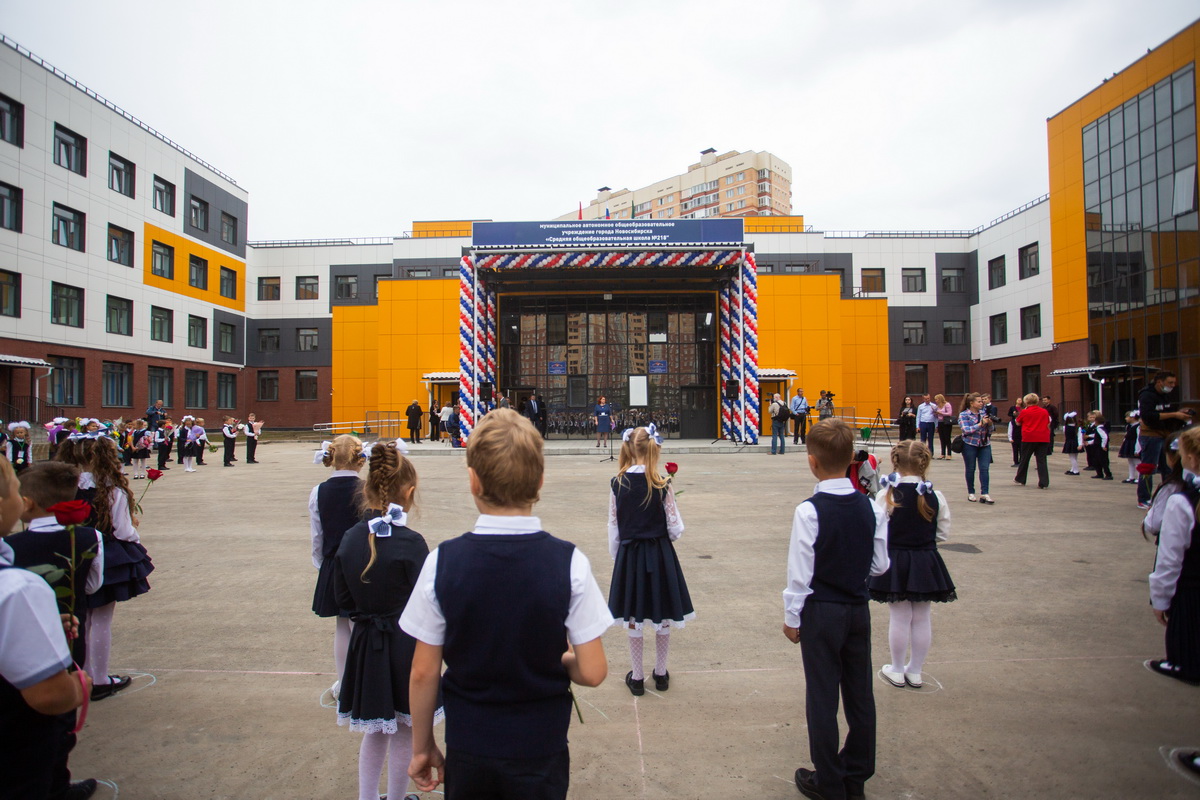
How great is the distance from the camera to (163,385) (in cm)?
3247

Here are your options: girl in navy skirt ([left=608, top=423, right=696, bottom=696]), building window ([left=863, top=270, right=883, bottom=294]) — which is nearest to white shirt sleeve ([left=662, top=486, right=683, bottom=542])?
girl in navy skirt ([left=608, top=423, right=696, bottom=696])

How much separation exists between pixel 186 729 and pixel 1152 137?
31.6 metres

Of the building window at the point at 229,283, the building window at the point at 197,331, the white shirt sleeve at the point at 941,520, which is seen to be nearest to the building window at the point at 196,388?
the building window at the point at 197,331

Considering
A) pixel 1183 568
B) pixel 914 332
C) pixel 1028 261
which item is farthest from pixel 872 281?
pixel 1183 568

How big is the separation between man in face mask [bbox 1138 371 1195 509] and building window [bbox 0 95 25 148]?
33.5m

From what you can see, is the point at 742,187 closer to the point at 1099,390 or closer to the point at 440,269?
the point at 440,269

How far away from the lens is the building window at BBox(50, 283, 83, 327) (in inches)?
1013

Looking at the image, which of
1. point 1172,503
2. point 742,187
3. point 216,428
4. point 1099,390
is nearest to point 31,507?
point 1172,503

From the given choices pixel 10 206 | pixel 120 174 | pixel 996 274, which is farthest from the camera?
pixel 996 274

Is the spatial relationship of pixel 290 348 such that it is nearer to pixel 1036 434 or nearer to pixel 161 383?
pixel 161 383

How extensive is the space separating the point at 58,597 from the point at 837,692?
291 centimetres

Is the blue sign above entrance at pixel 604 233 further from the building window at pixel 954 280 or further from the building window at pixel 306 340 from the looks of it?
the building window at pixel 954 280

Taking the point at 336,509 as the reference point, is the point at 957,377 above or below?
above

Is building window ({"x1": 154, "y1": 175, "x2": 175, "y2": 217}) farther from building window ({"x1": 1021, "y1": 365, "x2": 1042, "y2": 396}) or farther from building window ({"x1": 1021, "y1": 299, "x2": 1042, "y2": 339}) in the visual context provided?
building window ({"x1": 1021, "y1": 365, "x2": 1042, "y2": 396})
